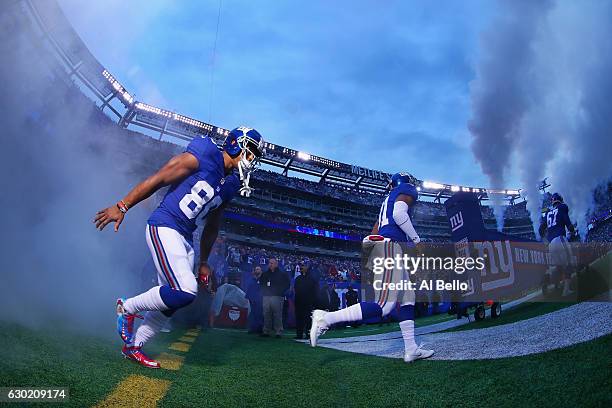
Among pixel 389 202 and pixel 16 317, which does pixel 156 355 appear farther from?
pixel 389 202

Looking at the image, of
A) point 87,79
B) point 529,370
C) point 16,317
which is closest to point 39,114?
point 16,317

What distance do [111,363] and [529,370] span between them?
336 cm

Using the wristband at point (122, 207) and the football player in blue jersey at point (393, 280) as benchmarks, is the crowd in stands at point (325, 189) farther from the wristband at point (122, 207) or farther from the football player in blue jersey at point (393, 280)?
the wristband at point (122, 207)

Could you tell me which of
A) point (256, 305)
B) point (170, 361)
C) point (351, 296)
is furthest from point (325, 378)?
point (351, 296)

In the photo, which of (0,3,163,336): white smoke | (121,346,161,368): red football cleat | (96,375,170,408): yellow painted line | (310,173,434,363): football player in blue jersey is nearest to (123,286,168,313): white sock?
(121,346,161,368): red football cleat

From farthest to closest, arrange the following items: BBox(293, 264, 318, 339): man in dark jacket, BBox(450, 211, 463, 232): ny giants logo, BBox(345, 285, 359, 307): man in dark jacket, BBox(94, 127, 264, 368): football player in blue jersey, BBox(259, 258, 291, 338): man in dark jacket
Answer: BBox(345, 285, 359, 307): man in dark jacket → BBox(293, 264, 318, 339): man in dark jacket → BBox(259, 258, 291, 338): man in dark jacket → BBox(450, 211, 463, 232): ny giants logo → BBox(94, 127, 264, 368): football player in blue jersey

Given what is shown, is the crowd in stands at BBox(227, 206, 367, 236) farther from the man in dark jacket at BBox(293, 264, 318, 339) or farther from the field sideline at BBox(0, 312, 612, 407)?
the field sideline at BBox(0, 312, 612, 407)

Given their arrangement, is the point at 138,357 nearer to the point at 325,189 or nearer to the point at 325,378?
the point at 325,378

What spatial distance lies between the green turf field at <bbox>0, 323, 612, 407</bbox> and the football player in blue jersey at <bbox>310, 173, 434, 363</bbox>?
37 centimetres

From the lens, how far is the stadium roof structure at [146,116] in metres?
26.7

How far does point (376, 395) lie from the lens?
105 inches

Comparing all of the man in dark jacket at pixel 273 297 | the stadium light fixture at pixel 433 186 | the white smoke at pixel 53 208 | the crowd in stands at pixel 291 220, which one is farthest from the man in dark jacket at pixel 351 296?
the stadium light fixture at pixel 433 186

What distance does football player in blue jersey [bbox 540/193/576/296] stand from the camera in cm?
761

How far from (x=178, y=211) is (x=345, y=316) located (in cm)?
221
